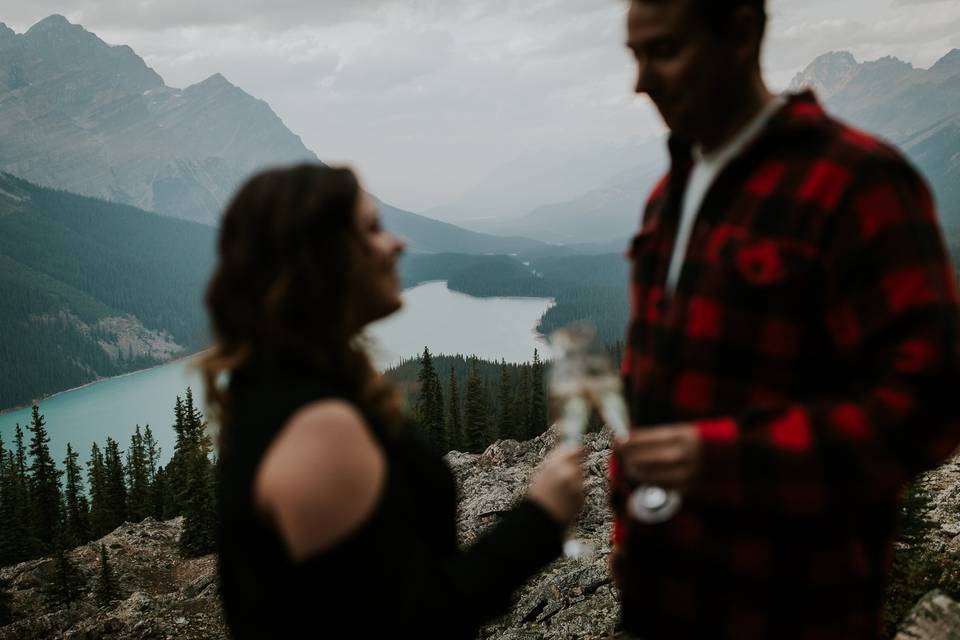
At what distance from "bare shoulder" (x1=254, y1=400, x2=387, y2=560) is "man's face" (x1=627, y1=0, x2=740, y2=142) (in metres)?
1.32

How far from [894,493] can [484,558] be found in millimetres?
1220

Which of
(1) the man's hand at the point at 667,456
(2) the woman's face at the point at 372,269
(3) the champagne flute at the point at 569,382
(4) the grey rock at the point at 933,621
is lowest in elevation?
(4) the grey rock at the point at 933,621

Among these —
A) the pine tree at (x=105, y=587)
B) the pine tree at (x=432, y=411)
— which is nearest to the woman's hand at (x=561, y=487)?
the pine tree at (x=105, y=587)

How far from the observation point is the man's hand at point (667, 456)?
5.07ft

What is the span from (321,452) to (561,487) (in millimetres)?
1006

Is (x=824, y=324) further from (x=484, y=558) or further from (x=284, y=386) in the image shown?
(x=284, y=386)

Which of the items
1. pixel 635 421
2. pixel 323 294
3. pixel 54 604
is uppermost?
pixel 323 294

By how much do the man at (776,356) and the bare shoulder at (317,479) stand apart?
74 centimetres

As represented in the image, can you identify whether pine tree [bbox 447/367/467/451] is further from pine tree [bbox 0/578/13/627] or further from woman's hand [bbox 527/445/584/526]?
woman's hand [bbox 527/445/584/526]

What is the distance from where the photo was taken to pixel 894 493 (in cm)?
159

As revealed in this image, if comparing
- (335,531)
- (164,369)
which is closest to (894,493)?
(335,531)

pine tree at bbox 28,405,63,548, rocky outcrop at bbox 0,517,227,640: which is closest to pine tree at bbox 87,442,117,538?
pine tree at bbox 28,405,63,548

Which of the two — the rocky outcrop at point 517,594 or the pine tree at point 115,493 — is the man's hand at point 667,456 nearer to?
the rocky outcrop at point 517,594

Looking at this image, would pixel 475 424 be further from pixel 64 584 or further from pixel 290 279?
pixel 290 279
